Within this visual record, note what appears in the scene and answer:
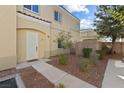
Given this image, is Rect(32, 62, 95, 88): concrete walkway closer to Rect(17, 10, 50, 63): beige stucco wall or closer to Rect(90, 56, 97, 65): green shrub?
Rect(17, 10, 50, 63): beige stucco wall

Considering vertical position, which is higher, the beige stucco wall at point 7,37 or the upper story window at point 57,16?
the upper story window at point 57,16

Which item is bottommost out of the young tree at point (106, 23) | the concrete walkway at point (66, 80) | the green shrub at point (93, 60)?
the concrete walkway at point (66, 80)

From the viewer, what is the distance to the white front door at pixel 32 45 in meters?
11.5

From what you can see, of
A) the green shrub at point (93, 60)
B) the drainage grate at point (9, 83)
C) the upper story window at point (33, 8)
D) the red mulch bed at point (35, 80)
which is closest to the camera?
the drainage grate at point (9, 83)

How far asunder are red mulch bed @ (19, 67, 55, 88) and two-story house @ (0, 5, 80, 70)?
1.54 m

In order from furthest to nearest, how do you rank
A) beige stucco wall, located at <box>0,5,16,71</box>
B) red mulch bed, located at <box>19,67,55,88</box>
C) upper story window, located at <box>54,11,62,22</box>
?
upper story window, located at <box>54,11,62,22</box> → beige stucco wall, located at <box>0,5,16,71</box> → red mulch bed, located at <box>19,67,55,88</box>

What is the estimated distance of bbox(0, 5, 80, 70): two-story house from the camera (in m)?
8.12

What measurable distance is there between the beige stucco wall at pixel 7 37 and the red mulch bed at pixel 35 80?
1.24 metres

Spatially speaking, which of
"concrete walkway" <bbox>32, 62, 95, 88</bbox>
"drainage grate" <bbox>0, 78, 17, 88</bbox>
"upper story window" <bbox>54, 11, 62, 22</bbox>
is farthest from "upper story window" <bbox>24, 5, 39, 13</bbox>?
"drainage grate" <bbox>0, 78, 17, 88</bbox>

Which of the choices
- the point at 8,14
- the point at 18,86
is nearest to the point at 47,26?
the point at 8,14

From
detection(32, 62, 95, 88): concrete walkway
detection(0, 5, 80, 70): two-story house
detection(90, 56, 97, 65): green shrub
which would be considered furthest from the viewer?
detection(90, 56, 97, 65): green shrub

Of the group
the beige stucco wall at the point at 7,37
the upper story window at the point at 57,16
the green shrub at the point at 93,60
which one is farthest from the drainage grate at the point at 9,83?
the upper story window at the point at 57,16

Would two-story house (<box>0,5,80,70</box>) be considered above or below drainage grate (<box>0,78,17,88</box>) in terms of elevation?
above

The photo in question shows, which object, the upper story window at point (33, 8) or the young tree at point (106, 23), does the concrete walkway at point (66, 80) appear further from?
the young tree at point (106, 23)
